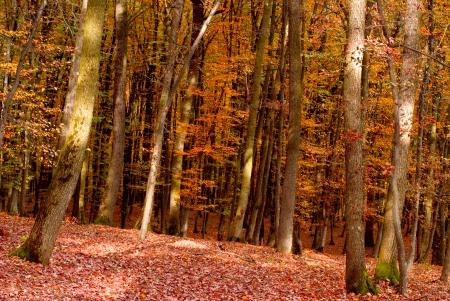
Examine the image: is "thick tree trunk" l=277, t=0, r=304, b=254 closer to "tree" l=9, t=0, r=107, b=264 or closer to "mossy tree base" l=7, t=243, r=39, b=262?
"tree" l=9, t=0, r=107, b=264

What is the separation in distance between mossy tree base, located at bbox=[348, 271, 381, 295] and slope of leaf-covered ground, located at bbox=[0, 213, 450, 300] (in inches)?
7.1

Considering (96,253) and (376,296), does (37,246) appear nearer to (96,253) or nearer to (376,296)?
(96,253)

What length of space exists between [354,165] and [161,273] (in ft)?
16.4

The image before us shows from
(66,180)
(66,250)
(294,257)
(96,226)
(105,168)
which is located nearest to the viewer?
(66,180)

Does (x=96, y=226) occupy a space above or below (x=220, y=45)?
below

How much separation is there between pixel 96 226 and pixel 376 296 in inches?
412

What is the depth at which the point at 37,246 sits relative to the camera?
846cm

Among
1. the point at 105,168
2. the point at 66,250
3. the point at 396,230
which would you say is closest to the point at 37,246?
the point at 66,250

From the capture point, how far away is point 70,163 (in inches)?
333

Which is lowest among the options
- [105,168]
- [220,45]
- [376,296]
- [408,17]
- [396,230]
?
[376,296]

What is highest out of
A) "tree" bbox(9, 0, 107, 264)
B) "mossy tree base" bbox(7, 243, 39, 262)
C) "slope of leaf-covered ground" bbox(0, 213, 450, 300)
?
"tree" bbox(9, 0, 107, 264)

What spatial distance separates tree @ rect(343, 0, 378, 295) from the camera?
9625 millimetres

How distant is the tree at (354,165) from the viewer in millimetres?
9625

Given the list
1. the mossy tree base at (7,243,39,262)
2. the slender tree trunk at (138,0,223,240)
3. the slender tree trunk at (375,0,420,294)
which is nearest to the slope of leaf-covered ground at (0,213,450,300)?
the mossy tree base at (7,243,39,262)
